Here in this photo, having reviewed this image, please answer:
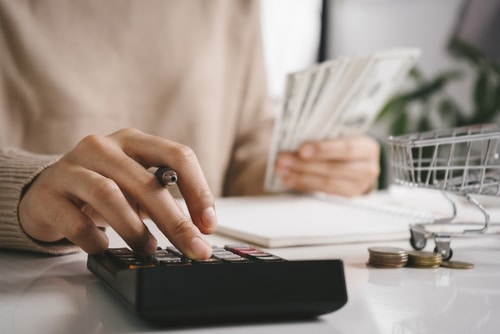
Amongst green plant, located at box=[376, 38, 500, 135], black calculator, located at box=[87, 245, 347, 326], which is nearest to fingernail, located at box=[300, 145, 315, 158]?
black calculator, located at box=[87, 245, 347, 326]

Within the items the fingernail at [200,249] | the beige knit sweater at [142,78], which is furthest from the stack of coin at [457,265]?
the beige knit sweater at [142,78]

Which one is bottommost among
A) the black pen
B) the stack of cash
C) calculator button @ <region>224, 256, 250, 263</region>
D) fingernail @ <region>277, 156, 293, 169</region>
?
calculator button @ <region>224, 256, 250, 263</region>

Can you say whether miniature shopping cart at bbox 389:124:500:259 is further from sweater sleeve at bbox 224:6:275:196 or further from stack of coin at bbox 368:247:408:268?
sweater sleeve at bbox 224:6:275:196

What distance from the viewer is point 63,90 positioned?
1280 millimetres

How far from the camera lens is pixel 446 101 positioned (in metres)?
2.53

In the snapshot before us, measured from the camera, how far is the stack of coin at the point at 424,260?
0.61 metres

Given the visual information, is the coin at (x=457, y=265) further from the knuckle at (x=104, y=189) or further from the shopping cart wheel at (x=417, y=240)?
the knuckle at (x=104, y=189)

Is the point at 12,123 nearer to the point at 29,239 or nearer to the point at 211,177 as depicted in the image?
the point at 211,177

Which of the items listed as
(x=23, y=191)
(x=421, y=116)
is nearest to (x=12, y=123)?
(x=23, y=191)

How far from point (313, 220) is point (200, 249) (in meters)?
0.40

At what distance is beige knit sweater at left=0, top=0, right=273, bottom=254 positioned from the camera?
1.28 meters

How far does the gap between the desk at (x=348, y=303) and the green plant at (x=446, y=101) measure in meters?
1.87

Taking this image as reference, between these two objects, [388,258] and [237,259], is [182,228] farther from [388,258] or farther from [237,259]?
[388,258]

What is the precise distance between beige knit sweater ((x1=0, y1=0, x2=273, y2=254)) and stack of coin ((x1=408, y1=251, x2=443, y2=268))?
0.78m
